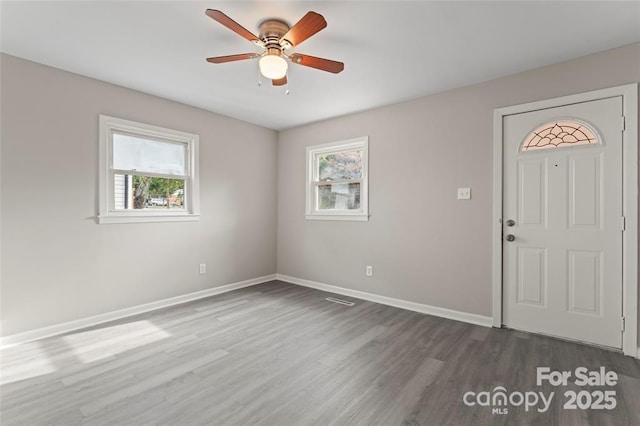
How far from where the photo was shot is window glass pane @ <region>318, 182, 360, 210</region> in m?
4.32

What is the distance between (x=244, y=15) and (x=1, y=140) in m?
2.42

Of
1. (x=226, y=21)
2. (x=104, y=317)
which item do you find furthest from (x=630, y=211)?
(x=104, y=317)

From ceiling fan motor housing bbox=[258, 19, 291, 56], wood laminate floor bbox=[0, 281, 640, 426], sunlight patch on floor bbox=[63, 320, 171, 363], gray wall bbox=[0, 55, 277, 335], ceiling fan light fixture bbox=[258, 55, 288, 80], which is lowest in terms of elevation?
wood laminate floor bbox=[0, 281, 640, 426]

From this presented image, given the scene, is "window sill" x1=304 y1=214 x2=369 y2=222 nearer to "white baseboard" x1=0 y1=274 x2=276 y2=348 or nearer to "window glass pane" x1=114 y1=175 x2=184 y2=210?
"white baseboard" x1=0 y1=274 x2=276 y2=348

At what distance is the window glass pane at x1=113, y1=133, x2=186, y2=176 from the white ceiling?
644 mm

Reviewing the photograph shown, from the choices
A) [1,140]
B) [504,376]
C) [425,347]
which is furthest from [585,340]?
[1,140]

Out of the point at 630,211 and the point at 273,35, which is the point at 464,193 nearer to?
the point at 630,211

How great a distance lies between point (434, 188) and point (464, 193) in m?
0.34

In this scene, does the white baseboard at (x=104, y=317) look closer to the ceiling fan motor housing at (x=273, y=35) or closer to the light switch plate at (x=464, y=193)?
the ceiling fan motor housing at (x=273, y=35)

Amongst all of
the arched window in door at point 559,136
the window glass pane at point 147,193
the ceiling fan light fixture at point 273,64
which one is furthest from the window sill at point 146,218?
the arched window in door at point 559,136

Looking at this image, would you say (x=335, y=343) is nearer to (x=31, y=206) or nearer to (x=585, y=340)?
(x=585, y=340)

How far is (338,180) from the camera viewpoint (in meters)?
4.50

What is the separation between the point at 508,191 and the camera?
9.96ft

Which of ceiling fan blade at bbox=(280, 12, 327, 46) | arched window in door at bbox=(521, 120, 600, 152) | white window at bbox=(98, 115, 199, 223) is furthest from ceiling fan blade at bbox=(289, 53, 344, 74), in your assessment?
white window at bbox=(98, 115, 199, 223)
